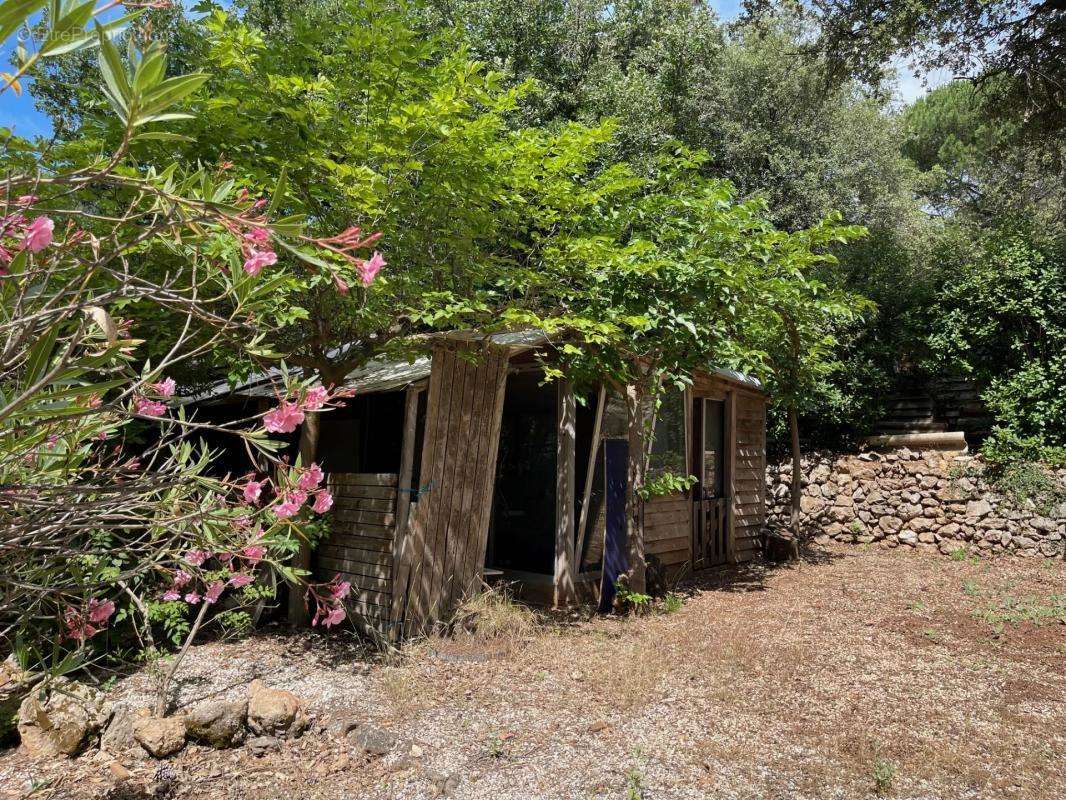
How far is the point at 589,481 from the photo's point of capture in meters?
7.25

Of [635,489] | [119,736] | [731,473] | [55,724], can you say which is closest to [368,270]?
[119,736]

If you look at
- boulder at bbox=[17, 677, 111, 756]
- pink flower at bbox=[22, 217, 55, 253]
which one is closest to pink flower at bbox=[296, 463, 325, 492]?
pink flower at bbox=[22, 217, 55, 253]

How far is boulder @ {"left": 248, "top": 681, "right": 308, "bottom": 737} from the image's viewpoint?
3957mm

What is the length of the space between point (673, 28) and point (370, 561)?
1083 cm

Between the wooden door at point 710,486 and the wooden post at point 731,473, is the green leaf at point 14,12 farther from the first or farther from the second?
the wooden post at point 731,473

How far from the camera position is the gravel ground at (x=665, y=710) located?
3430mm

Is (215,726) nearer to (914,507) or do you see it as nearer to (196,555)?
(196,555)

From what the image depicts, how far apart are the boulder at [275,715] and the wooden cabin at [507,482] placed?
1.37 metres

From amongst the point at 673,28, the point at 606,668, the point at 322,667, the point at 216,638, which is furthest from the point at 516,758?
the point at 673,28

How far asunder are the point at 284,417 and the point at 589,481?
542 cm

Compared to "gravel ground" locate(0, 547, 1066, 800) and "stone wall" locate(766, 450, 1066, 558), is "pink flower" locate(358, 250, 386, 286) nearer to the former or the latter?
"gravel ground" locate(0, 547, 1066, 800)

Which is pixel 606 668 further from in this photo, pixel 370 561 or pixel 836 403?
pixel 836 403

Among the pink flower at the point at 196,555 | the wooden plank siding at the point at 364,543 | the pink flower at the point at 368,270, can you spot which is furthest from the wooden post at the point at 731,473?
the pink flower at the point at 368,270

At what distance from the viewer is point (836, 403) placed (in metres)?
11.3
